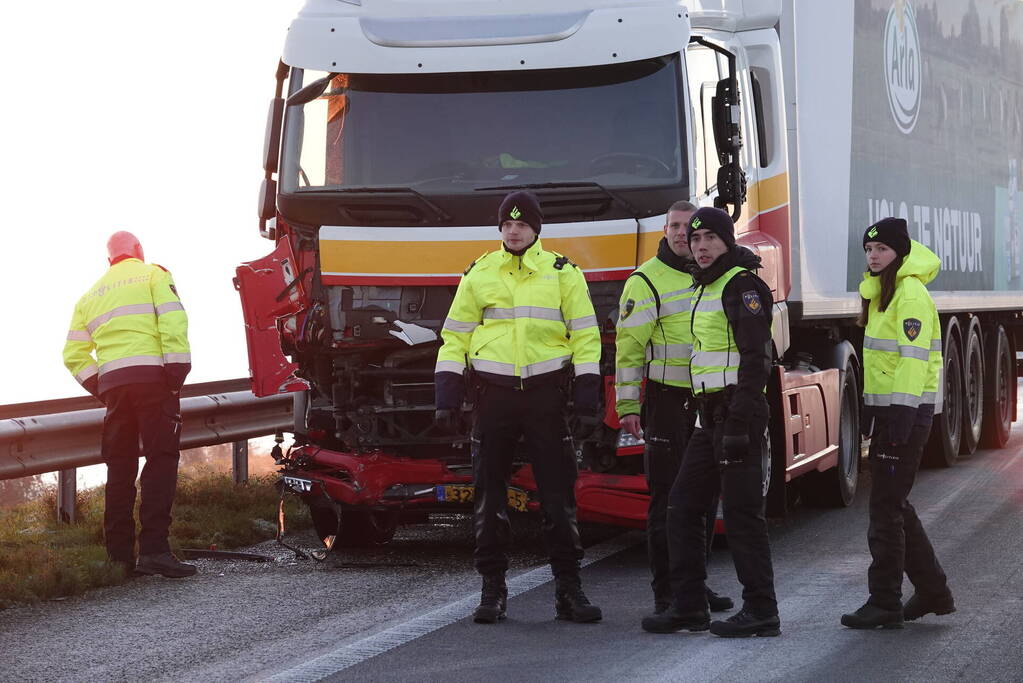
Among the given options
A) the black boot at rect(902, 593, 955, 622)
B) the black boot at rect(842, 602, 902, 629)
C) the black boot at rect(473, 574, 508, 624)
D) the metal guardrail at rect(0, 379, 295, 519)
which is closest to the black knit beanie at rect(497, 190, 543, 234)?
the black boot at rect(473, 574, 508, 624)

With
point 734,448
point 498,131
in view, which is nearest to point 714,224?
point 734,448

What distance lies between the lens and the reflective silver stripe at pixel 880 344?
7.52 meters

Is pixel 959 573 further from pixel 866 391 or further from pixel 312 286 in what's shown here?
pixel 312 286

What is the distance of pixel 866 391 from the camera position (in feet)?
24.9

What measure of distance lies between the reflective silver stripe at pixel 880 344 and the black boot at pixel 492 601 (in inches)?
75.2

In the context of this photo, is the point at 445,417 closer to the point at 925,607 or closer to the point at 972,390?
the point at 925,607

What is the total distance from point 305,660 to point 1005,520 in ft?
18.8

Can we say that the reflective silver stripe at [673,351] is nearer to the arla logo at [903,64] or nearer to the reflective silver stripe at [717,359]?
the reflective silver stripe at [717,359]

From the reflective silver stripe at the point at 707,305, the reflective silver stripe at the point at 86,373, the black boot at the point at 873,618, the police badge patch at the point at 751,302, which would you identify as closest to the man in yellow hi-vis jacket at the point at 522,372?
the reflective silver stripe at the point at 707,305

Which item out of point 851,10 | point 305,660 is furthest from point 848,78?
point 305,660

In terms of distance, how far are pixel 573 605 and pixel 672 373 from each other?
111cm

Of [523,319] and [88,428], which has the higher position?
[523,319]

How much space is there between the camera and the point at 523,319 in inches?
308

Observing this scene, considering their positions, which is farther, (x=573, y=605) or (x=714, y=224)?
(x=573, y=605)
